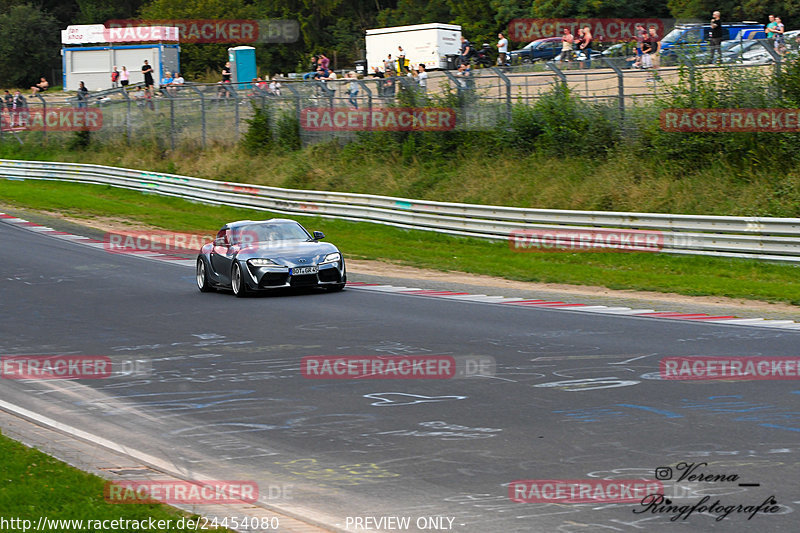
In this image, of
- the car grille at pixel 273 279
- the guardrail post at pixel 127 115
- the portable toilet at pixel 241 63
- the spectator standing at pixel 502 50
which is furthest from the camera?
the portable toilet at pixel 241 63

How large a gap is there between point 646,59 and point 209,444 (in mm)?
21263

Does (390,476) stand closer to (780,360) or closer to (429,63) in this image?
(780,360)

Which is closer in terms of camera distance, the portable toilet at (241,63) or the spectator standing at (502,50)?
the spectator standing at (502,50)

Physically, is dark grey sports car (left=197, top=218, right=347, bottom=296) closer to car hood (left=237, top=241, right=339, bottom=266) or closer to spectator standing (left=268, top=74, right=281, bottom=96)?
car hood (left=237, top=241, right=339, bottom=266)

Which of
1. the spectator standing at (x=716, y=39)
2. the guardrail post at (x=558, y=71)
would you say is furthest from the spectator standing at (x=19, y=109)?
the spectator standing at (x=716, y=39)

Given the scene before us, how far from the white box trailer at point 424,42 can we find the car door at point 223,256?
30079 mm

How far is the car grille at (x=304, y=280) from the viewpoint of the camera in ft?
56.5

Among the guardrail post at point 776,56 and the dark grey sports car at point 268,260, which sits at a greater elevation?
the guardrail post at point 776,56

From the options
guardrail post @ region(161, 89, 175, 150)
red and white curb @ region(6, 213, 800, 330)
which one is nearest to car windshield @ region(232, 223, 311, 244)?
red and white curb @ region(6, 213, 800, 330)

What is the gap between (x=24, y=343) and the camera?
13648 mm

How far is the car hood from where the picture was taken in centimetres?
1723

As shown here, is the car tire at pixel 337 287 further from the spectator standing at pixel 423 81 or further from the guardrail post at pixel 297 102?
the guardrail post at pixel 297 102

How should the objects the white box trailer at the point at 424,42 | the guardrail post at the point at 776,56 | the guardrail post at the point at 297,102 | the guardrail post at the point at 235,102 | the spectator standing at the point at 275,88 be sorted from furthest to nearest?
1. the white box trailer at the point at 424,42
2. the guardrail post at the point at 235,102
3. the spectator standing at the point at 275,88
4. the guardrail post at the point at 297,102
5. the guardrail post at the point at 776,56

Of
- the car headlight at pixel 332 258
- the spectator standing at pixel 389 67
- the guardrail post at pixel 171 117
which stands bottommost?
the car headlight at pixel 332 258
